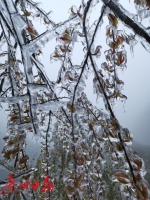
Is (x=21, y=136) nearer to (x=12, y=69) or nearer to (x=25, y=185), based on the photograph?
(x=25, y=185)

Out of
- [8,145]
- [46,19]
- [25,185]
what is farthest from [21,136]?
[46,19]

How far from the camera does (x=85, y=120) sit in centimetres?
82

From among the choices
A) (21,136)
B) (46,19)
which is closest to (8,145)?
(21,136)

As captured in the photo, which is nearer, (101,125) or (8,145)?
(101,125)

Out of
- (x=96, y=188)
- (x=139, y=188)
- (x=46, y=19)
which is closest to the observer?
(x=139, y=188)

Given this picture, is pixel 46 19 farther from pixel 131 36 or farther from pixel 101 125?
pixel 101 125

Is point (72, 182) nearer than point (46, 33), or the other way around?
point (46, 33)

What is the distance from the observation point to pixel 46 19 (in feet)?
3.62

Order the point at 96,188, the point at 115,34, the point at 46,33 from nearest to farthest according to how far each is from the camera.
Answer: the point at 46,33, the point at 115,34, the point at 96,188

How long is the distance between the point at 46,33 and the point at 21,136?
446 mm

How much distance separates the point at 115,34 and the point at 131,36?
4.0 inches

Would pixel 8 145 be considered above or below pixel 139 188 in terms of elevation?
above

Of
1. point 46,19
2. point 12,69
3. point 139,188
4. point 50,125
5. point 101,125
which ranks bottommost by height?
point 139,188

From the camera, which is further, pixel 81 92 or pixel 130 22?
pixel 81 92
